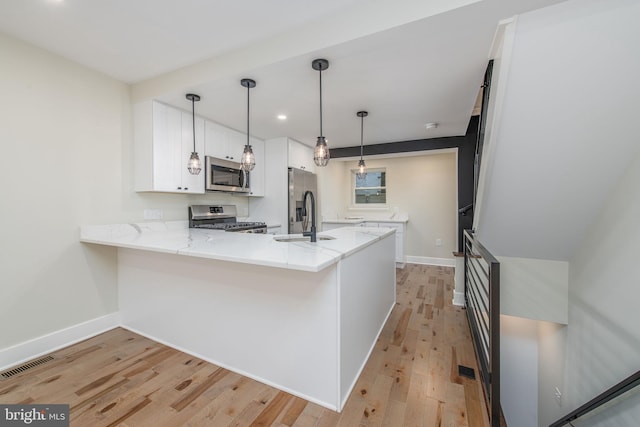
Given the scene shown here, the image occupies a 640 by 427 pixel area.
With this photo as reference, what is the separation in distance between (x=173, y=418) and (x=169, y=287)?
101 cm

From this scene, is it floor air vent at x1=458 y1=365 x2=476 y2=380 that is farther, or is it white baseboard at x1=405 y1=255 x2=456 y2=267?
white baseboard at x1=405 y1=255 x2=456 y2=267

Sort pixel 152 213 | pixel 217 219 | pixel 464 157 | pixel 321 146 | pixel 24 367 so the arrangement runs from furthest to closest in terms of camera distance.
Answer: pixel 464 157, pixel 217 219, pixel 152 213, pixel 321 146, pixel 24 367

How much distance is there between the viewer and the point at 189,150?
10.4ft

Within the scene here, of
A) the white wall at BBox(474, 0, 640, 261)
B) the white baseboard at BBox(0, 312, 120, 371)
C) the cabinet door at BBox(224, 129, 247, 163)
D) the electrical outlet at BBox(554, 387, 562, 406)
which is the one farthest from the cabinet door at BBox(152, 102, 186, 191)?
the electrical outlet at BBox(554, 387, 562, 406)

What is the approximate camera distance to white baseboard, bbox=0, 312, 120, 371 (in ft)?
6.75

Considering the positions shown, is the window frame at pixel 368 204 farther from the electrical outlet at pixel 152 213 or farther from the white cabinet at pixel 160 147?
the electrical outlet at pixel 152 213

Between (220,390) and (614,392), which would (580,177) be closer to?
(614,392)

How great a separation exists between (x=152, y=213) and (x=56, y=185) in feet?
A: 2.83

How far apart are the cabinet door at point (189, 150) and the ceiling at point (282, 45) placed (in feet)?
0.73

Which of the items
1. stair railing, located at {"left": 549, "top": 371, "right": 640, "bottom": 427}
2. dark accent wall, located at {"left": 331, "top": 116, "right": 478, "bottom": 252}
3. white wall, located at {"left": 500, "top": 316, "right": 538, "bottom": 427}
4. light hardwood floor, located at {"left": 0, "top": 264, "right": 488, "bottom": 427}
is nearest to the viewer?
stair railing, located at {"left": 549, "top": 371, "right": 640, "bottom": 427}

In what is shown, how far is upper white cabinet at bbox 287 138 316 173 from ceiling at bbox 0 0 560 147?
1.34 metres

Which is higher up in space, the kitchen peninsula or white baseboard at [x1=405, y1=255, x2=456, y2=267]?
the kitchen peninsula

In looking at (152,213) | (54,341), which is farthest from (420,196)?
(54,341)

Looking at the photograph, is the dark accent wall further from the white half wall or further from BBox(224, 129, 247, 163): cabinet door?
BBox(224, 129, 247, 163): cabinet door
